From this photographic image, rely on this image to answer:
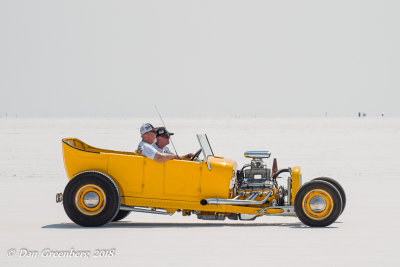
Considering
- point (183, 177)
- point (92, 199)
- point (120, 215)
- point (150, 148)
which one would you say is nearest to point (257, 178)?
point (183, 177)

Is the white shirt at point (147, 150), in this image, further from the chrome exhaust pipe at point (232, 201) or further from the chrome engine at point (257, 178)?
the chrome engine at point (257, 178)

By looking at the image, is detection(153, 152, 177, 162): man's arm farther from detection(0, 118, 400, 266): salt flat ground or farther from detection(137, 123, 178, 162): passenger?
detection(0, 118, 400, 266): salt flat ground

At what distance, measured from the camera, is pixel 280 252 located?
9.88 m

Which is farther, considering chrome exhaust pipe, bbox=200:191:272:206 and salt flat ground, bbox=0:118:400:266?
chrome exhaust pipe, bbox=200:191:272:206

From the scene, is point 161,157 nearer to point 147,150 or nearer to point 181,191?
point 147,150

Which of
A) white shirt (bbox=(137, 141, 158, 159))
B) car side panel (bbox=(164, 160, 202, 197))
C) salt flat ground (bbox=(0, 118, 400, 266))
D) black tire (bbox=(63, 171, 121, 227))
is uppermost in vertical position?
white shirt (bbox=(137, 141, 158, 159))

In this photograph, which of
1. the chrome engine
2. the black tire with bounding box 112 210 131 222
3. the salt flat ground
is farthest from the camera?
the black tire with bounding box 112 210 131 222

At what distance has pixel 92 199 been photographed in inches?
480

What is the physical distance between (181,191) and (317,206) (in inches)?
74.3

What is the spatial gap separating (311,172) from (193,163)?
12.5 metres

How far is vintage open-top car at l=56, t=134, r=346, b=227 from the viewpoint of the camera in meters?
12.2

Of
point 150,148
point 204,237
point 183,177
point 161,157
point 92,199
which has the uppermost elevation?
point 150,148

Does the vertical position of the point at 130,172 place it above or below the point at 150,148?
below

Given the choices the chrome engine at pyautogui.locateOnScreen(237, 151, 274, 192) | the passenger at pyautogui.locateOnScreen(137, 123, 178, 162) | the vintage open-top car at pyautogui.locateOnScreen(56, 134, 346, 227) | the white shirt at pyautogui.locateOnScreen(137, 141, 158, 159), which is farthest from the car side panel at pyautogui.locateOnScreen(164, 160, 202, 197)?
the chrome engine at pyautogui.locateOnScreen(237, 151, 274, 192)
